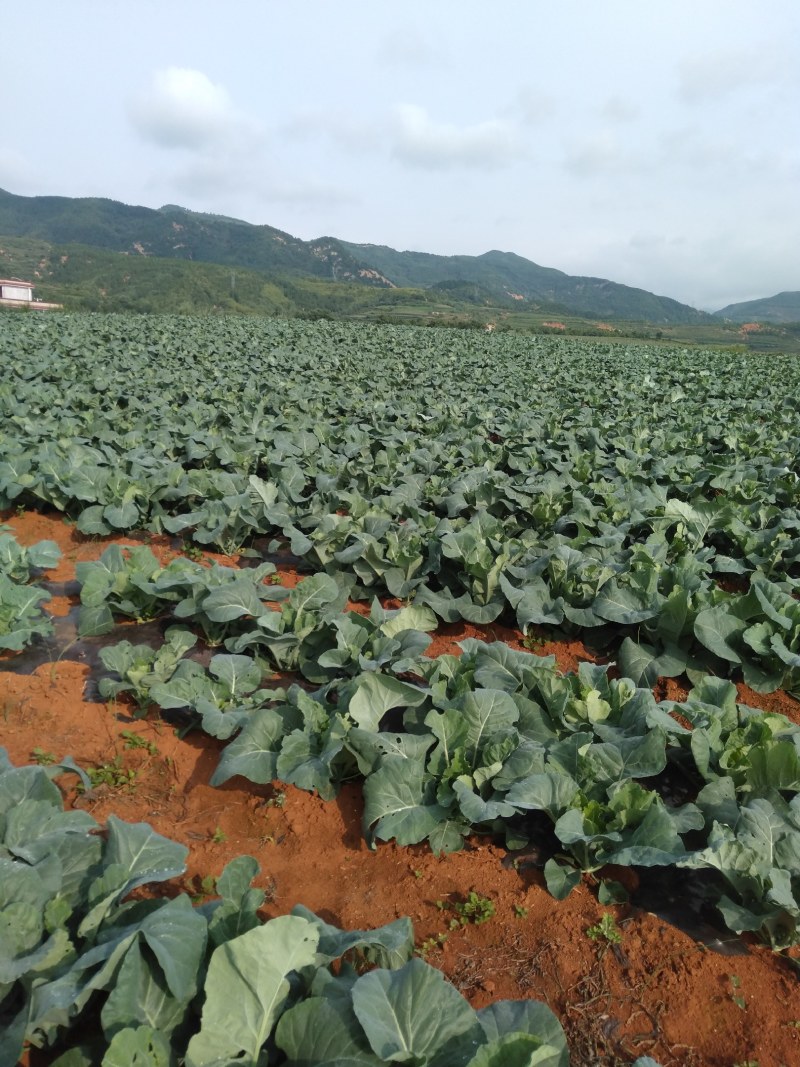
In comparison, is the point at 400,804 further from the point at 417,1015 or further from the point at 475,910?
the point at 417,1015

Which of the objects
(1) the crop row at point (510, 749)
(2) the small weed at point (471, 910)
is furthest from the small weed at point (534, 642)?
(2) the small weed at point (471, 910)

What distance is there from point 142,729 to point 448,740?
6.04ft

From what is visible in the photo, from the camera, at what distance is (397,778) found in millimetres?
2848

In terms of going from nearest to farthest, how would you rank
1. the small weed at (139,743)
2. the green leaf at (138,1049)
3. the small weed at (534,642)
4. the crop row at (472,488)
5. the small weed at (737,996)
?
the green leaf at (138,1049), the small weed at (737,996), the small weed at (139,743), the crop row at (472,488), the small weed at (534,642)

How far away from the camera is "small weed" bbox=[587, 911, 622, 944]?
242 cm

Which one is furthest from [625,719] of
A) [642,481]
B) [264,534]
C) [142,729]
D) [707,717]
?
[642,481]

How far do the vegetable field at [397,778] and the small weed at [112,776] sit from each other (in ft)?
0.07

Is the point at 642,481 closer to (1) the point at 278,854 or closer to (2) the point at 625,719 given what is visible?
(2) the point at 625,719

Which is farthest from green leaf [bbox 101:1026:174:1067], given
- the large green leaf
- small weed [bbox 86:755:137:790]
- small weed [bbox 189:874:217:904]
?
small weed [bbox 86:755:137:790]

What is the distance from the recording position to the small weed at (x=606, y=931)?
2.42 m

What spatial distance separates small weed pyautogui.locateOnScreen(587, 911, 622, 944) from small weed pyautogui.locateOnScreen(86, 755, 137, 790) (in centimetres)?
230

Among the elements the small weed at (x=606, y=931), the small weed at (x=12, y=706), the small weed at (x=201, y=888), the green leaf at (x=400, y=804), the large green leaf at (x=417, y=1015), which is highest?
the large green leaf at (x=417, y=1015)

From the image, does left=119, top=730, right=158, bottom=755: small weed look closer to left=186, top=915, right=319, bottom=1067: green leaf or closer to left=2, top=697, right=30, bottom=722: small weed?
left=2, top=697, right=30, bottom=722: small weed

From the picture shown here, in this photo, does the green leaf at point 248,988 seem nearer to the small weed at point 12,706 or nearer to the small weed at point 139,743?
the small weed at point 139,743
